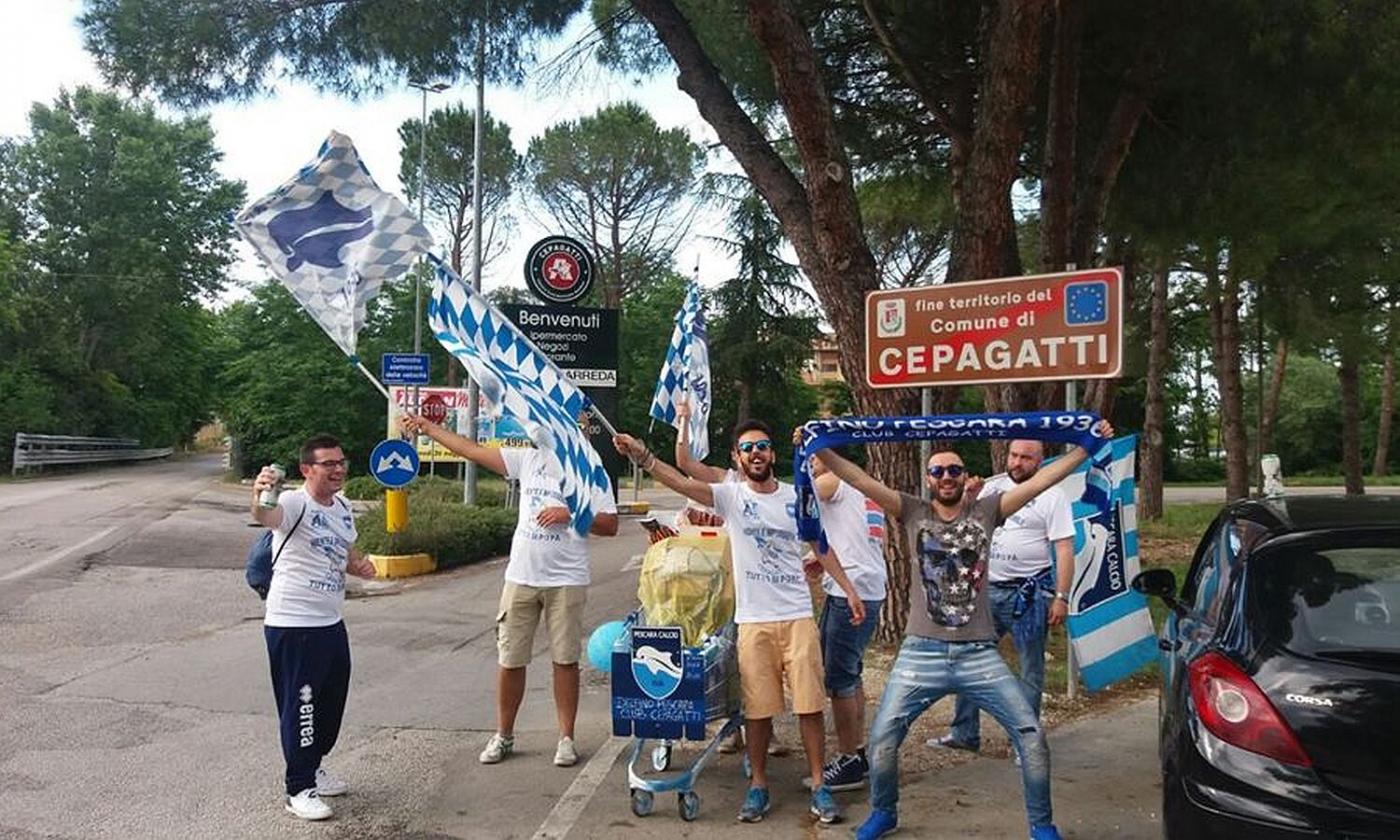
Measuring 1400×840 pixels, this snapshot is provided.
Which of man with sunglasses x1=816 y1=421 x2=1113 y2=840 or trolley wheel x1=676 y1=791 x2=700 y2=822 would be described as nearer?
man with sunglasses x1=816 y1=421 x2=1113 y2=840

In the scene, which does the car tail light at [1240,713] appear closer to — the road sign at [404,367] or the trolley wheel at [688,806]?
the trolley wheel at [688,806]

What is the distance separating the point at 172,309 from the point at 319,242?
4501 centimetres

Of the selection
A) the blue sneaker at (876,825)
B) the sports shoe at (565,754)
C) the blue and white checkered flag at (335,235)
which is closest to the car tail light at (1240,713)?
the blue sneaker at (876,825)

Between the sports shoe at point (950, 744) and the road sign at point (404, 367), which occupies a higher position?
the road sign at point (404, 367)

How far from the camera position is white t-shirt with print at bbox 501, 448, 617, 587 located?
5.67 metres

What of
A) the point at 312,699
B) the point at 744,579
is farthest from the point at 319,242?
the point at 744,579

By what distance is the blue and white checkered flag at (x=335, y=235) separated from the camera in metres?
5.77

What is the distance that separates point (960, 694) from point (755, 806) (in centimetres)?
114

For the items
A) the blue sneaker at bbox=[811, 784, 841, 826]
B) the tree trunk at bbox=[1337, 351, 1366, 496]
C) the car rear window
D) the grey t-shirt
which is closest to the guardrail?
the blue sneaker at bbox=[811, 784, 841, 826]

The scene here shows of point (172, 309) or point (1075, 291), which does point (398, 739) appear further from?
point (172, 309)

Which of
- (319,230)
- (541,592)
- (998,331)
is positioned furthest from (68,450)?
(998,331)

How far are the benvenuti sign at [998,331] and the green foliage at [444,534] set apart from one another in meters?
8.41

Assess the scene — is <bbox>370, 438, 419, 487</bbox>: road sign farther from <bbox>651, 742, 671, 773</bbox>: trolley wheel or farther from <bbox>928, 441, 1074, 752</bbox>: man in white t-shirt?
<bbox>928, 441, 1074, 752</bbox>: man in white t-shirt

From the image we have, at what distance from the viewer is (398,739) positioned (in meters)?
6.14
